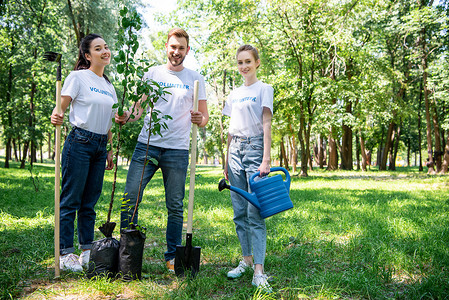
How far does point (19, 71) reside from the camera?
54.5 feet

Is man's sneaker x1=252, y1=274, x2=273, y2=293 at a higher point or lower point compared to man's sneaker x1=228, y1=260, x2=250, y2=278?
higher

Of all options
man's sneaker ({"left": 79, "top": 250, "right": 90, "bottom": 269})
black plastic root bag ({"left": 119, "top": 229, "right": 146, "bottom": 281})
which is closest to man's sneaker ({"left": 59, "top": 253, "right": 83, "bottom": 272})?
man's sneaker ({"left": 79, "top": 250, "right": 90, "bottom": 269})

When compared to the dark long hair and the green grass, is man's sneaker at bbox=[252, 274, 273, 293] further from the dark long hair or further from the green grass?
the dark long hair

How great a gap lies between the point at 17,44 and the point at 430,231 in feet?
59.6

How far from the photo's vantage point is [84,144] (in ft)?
10.3

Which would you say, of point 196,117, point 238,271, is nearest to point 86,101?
point 196,117

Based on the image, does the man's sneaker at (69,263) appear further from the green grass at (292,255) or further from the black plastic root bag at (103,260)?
the black plastic root bag at (103,260)

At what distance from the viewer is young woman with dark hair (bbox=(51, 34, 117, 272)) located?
3.09 meters

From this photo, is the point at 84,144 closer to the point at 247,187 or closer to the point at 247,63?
the point at 247,187

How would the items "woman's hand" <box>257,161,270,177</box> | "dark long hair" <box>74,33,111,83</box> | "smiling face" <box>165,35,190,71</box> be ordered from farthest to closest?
"dark long hair" <box>74,33,111,83</box> < "smiling face" <box>165,35,190,71</box> < "woman's hand" <box>257,161,270,177</box>

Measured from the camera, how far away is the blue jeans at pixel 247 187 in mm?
2991

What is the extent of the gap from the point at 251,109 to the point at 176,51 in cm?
93

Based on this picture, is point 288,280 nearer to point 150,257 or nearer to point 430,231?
point 150,257

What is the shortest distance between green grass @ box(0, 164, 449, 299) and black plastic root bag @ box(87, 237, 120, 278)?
12cm
